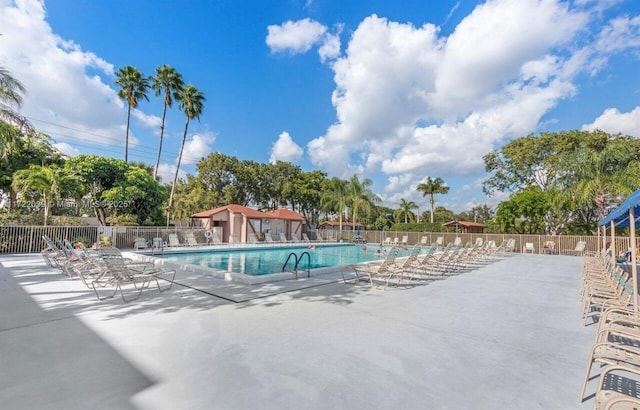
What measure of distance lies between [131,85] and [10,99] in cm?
1502

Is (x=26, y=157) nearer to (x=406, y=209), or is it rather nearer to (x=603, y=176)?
(x=603, y=176)

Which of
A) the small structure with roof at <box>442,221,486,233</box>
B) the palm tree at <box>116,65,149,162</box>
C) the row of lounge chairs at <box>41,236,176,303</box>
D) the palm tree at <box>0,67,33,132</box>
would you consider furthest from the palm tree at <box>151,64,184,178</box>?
the small structure with roof at <box>442,221,486,233</box>

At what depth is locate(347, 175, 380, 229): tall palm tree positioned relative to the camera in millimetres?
29562

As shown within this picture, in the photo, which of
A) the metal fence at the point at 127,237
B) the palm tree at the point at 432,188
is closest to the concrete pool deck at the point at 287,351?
the metal fence at the point at 127,237

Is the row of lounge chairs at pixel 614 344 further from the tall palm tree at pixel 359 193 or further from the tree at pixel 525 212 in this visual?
the tall palm tree at pixel 359 193

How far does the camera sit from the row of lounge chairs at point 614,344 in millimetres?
2258

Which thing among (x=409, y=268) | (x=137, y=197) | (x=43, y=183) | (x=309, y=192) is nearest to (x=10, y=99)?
(x=43, y=183)

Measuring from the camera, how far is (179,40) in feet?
57.3

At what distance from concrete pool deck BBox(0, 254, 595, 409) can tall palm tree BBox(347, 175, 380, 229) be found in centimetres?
2305

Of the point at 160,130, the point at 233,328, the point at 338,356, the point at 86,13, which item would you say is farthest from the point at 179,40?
the point at 338,356

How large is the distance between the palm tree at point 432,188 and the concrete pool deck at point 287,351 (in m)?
35.7

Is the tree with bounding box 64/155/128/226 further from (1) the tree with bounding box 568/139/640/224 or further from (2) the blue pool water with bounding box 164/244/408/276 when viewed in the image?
(1) the tree with bounding box 568/139/640/224

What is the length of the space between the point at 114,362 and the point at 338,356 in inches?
96.1

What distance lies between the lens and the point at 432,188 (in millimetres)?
40719
